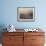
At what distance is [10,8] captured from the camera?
4340 mm

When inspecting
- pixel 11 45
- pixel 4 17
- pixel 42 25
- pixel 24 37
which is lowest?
pixel 11 45

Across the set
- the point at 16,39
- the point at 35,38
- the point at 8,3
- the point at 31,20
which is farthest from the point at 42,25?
the point at 8,3

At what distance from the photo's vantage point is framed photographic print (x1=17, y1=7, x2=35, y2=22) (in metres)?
4.33

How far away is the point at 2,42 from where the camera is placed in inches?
154

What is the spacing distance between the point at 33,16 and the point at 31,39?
86cm

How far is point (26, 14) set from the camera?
4.35 m

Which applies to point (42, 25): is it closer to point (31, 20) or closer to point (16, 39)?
point (31, 20)

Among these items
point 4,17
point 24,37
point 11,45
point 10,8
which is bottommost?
point 11,45

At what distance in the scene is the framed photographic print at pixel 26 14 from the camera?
433cm

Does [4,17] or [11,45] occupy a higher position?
[4,17]

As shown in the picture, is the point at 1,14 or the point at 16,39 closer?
the point at 16,39

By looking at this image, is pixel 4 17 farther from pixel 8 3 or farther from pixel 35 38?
pixel 35 38

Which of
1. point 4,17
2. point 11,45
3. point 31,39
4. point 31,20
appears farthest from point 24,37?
point 4,17

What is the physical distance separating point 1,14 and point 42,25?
141cm
